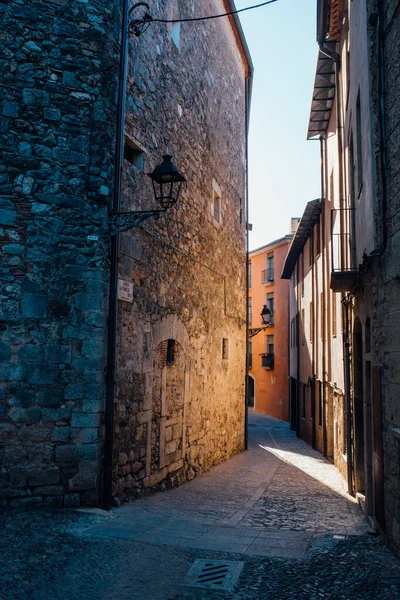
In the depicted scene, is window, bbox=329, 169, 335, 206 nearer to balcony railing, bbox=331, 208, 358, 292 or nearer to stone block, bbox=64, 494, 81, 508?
balcony railing, bbox=331, 208, 358, 292

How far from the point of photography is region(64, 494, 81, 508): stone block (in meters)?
5.66

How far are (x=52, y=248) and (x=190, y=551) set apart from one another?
3.30m

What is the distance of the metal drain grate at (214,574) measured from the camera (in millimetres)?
3941

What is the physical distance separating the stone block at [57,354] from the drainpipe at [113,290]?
1.47ft

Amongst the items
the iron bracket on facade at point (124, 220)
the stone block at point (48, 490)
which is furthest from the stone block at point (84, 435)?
the iron bracket on facade at point (124, 220)

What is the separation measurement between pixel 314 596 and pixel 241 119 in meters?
12.5

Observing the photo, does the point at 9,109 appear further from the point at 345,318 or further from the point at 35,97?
the point at 345,318

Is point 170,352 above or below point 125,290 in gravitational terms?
below

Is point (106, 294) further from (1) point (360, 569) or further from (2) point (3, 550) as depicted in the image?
(1) point (360, 569)

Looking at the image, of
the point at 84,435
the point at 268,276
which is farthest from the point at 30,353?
the point at 268,276

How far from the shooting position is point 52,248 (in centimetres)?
589

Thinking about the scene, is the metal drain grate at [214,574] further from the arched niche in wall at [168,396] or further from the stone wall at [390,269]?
the arched niche in wall at [168,396]

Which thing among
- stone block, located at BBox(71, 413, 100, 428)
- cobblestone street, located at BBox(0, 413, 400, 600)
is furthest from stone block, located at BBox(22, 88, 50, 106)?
cobblestone street, located at BBox(0, 413, 400, 600)

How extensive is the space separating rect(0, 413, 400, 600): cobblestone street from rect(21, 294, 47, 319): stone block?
1947 mm
